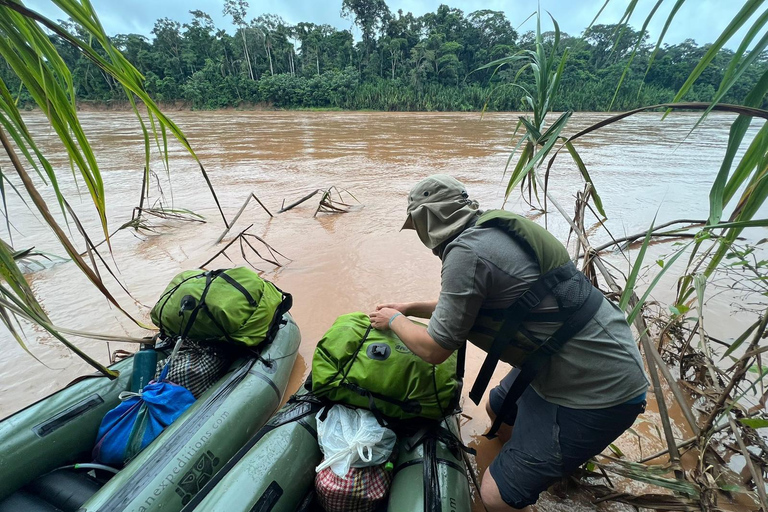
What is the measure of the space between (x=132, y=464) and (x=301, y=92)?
43153 millimetres

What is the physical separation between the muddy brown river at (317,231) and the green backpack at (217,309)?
2.12ft

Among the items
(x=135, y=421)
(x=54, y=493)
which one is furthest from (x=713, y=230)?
(x=54, y=493)

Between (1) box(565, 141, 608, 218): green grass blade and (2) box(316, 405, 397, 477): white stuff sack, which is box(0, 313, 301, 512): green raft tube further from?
(1) box(565, 141, 608, 218): green grass blade

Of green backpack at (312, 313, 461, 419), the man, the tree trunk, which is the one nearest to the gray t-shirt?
the man

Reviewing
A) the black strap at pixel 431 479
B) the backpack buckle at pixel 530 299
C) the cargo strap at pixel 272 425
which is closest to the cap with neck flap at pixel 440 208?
the backpack buckle at pixel 530 299

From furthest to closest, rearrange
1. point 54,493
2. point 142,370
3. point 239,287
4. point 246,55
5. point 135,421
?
point 246,55 < point 239,287 < point 142,370 < point 135,421 < point 54,493

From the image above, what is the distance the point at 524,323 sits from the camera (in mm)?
1515

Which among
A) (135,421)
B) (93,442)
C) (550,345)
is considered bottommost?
(93,442)

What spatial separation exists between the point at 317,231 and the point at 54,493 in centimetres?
421

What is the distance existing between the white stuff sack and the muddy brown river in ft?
2.88

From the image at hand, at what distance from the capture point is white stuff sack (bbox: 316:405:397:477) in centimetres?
164

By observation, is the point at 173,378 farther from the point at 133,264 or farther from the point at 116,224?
the point at 116,224

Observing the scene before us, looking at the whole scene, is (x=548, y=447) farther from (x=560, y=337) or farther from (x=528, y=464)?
(x=560, y=337)

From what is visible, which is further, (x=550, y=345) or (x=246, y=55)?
(x=246, y=55)
